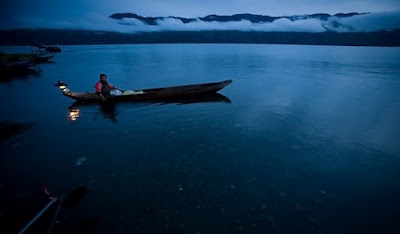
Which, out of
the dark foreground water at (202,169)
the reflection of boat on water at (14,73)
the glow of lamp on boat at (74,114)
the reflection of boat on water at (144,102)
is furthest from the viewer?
the reflection of boat on water at (14,73)

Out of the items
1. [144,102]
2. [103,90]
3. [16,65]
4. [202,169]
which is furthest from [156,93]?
[16,65]

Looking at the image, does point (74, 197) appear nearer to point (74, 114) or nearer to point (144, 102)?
point (74, 114)

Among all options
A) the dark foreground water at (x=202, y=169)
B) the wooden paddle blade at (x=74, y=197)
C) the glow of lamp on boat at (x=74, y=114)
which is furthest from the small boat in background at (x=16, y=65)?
the wooden paddle blade at (x=74, y=197)

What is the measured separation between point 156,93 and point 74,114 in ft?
22.4

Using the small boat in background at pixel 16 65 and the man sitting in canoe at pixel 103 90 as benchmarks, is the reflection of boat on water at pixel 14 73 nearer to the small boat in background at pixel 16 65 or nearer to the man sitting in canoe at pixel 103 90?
the small boat in background at pixel 16 65

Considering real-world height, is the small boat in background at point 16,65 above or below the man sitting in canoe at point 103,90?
above

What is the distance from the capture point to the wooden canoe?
1804cm

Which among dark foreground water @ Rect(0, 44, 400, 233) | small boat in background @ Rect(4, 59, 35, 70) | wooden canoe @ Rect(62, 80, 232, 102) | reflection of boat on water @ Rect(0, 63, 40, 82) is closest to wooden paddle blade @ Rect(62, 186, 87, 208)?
dark foreground water @ Rect(0, 44, 400, 233)

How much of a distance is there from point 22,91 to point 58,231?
26.7m

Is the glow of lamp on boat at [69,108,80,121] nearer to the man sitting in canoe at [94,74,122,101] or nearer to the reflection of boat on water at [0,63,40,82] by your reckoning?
the man sitting in canoe at [94,74,122,101]

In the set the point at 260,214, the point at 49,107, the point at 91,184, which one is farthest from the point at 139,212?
the point at 49,107

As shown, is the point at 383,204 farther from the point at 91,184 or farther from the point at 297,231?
the point at 91,184

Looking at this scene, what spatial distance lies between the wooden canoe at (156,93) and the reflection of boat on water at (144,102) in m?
0.43

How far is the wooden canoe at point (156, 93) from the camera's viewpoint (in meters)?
18.0
